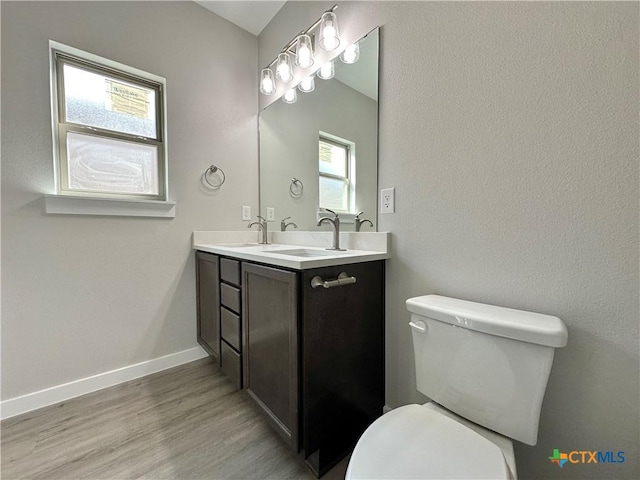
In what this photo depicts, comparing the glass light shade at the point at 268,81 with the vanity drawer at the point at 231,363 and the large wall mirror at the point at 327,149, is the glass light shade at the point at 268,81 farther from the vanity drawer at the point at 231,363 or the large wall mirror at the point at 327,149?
the vanity drawer at the point at 231,363

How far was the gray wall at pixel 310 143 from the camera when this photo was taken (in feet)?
4.58

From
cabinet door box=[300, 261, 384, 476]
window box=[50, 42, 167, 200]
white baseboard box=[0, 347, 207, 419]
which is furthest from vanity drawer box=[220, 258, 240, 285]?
white baseboard box=[0, 347, 207, 419]

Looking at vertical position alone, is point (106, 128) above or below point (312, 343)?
above

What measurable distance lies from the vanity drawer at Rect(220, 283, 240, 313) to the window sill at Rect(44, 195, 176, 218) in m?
0.70

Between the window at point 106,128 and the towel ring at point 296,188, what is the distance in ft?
2.80

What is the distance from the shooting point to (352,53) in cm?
Result: 139

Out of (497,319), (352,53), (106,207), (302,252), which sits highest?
(352,53)

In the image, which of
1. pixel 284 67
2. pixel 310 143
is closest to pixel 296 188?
pixel 310 143

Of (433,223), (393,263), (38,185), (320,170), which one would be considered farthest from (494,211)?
(38,185)

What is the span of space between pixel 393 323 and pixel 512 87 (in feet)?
3.43

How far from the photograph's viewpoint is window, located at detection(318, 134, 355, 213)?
1508 millimetres

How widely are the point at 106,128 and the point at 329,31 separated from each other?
4.73 feet

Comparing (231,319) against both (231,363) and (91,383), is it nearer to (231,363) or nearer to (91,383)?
(231,363)

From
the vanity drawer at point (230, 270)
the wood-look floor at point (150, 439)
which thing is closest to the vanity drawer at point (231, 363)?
the wood-look floor at point (150, 439)
